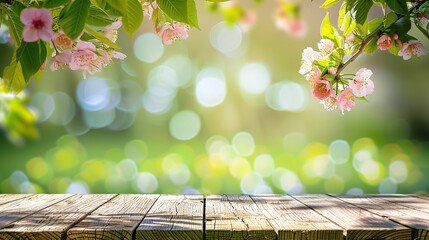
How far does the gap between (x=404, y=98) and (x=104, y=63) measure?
2.50 meters

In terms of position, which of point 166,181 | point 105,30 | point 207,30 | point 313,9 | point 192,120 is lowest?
point 166,181

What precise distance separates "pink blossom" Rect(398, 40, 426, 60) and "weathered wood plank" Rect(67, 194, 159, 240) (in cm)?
89

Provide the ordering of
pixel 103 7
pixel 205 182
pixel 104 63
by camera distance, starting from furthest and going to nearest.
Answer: pixel 205 182
pixel 104 63
pixel 103 7

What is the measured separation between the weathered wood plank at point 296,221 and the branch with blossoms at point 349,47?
0.33m

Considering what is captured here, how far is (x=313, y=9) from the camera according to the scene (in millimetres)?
2891

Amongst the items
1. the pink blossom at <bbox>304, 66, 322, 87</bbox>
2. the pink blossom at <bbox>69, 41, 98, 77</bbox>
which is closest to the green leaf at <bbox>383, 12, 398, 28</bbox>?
the pink blossom at <bbox>304, 66, 322, 87</bbox>

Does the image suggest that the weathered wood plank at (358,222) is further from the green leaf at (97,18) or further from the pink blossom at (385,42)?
the green leaf at (97,18)

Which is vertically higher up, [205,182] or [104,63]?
[104,63]

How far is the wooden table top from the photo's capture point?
102 cm

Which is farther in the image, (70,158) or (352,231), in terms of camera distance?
(70,158)

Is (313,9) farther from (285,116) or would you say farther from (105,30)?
(105,30)

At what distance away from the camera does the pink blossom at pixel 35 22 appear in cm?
76

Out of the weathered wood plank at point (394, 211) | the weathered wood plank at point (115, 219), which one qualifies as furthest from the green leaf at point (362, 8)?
the weathered wood plank at point (115, 219)

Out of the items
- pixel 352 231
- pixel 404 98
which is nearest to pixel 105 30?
pixel 352 231
